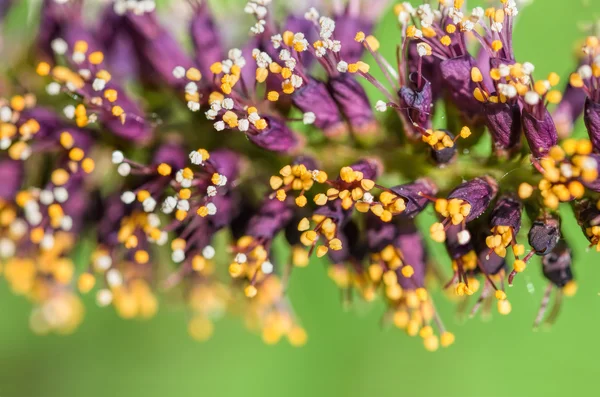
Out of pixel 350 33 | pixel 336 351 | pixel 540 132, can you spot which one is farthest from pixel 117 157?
pixel 336 351

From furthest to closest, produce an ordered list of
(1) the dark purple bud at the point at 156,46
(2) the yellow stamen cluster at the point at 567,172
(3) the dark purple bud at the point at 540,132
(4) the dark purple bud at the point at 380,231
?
(1) the dark purple bud at the point at 156,46 → (4) the dark purple bud at the point at 380,231 → (3) the dark purple bud at the point at 540,132 → (2) the yellow stamen cluster at the point at 567,172

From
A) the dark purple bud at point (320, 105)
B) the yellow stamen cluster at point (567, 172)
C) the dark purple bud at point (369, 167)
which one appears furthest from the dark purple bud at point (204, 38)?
the yellow stamen cluster at point (567, 172)

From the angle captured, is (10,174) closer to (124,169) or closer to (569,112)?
(124,169)

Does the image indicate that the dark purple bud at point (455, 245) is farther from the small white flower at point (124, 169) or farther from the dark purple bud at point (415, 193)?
the small white flower at point (124, 169)

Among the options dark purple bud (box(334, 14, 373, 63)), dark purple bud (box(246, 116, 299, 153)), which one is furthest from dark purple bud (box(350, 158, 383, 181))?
dark purple bud (box(334, 14, 373, 63))

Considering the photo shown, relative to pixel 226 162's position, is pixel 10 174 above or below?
below

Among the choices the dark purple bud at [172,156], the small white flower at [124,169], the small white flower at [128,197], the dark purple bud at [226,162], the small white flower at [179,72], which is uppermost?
the small white flower at [179,72]
